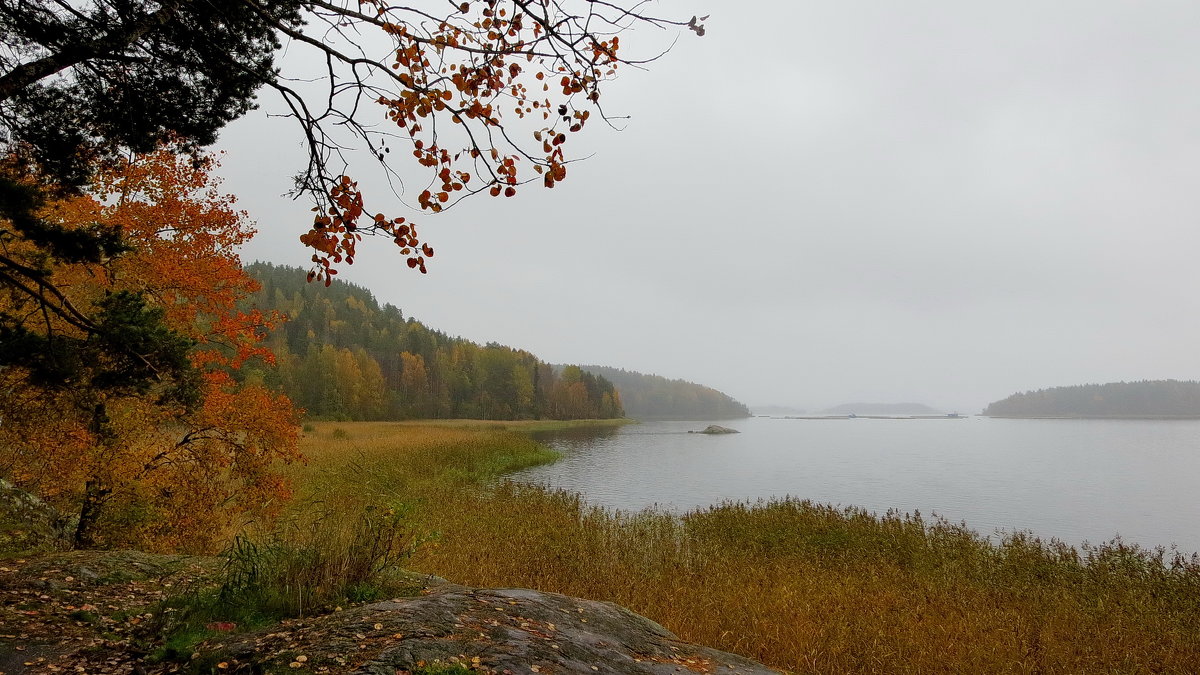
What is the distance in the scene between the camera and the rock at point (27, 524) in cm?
632

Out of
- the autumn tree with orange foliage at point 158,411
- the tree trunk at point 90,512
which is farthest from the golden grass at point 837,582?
the tree trunk at point 90,512

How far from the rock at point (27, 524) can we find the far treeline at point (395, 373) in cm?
6141

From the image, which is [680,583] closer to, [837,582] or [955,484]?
[837,582]

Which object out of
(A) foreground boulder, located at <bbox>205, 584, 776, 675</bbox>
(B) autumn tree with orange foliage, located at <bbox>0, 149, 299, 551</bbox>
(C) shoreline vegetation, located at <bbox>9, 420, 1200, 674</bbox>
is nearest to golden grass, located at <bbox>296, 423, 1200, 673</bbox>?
(C) shoreline vegetation, located at <bbox>9, 420, 1200, 674</bbox>

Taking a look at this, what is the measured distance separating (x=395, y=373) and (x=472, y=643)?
9160 centimetres

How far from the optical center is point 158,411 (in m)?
8.33

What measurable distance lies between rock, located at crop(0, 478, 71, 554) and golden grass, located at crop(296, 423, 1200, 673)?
3.48 meters

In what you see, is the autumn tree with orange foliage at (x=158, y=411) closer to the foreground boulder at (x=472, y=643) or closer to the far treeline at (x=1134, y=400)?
the foreground boulder at (x=472, y=643)

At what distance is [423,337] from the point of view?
101m

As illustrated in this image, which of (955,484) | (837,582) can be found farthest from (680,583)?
(955,484)

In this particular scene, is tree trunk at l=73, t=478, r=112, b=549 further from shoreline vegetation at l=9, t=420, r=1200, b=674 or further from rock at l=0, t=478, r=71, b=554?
shoreline vegetation at l=9, t=420, r=1200, b=674

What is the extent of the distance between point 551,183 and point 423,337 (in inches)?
4037

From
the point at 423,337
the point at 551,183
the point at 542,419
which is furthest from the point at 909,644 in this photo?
the point at 423,337

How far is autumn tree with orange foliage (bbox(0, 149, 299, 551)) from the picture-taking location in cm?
725
